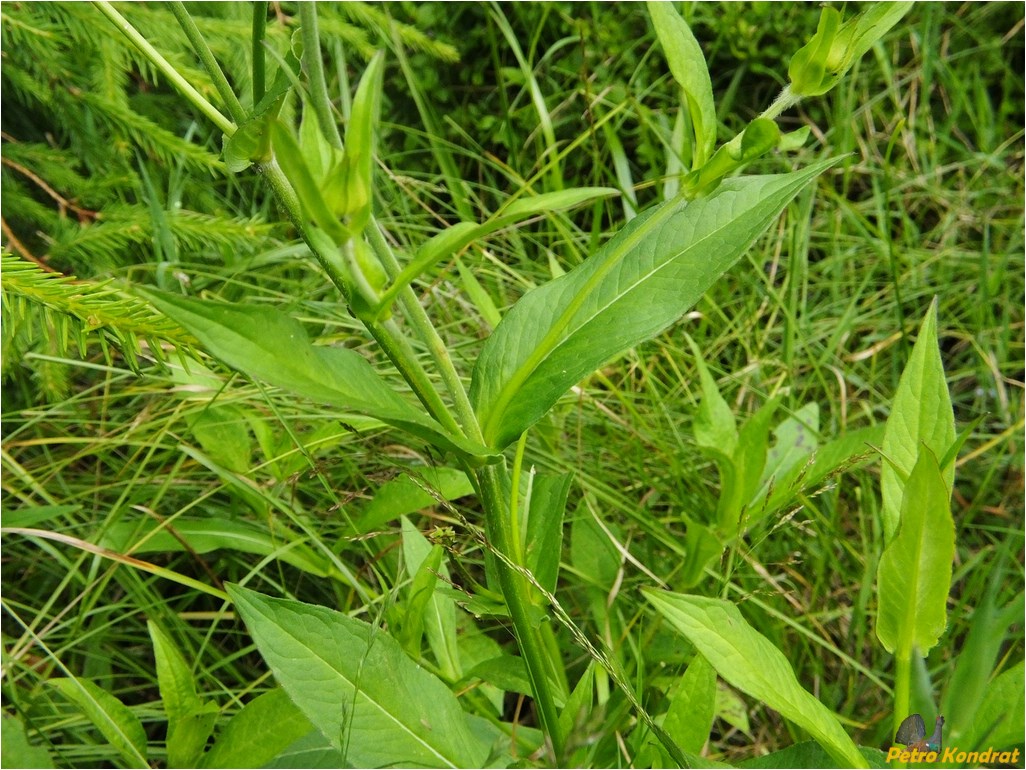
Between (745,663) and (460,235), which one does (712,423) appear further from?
(460,235)

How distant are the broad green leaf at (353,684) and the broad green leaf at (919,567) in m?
0.41

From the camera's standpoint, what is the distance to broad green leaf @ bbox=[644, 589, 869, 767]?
2.41 feet

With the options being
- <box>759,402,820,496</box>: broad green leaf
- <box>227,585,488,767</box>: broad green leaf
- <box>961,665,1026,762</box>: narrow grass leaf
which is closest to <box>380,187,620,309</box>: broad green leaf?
<box>227,585,488,767</box>: broad green leaf

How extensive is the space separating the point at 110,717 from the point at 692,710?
2.01 feet

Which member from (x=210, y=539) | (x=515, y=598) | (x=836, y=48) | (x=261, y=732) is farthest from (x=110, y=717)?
(x=836, y=48)

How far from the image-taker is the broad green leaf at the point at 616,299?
703mm

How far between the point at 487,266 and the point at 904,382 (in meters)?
1.01

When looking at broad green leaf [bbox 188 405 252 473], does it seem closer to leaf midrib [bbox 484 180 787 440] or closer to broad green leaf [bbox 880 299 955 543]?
leaf midrib [bbox 484 180 787 440]

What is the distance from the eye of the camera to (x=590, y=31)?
215cm

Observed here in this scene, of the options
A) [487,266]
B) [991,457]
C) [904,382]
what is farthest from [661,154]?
[904,382]

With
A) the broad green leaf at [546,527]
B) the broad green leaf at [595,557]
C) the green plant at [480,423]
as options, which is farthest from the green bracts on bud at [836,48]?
the broad green leaf at [595,557]

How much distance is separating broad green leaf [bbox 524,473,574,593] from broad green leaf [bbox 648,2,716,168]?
0.34 metres

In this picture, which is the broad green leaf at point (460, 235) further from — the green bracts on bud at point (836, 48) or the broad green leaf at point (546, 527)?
the broad green leaf at point (546, 527)

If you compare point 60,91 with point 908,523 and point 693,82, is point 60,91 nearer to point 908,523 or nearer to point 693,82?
point 693,82
